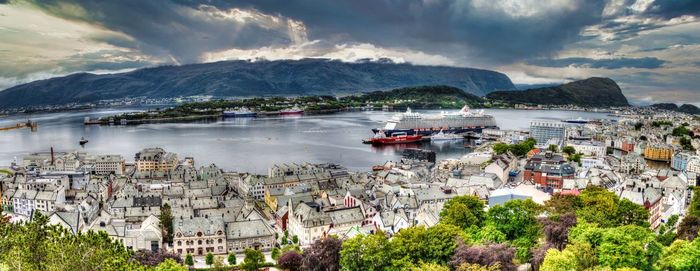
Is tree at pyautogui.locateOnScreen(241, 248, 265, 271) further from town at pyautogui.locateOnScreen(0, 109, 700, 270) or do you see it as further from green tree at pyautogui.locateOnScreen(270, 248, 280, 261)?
green tree at pyautogui.locateOnScreen(270, 248, 280, 261)

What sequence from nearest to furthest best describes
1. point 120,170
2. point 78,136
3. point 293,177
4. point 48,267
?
point 48,267, point 293,177, point 120,170, point 78,136

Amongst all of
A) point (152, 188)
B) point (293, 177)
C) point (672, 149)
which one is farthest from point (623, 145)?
point (152, 188)

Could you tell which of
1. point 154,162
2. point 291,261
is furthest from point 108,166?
point 291,261

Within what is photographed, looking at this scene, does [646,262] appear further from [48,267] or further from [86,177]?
[86,177]

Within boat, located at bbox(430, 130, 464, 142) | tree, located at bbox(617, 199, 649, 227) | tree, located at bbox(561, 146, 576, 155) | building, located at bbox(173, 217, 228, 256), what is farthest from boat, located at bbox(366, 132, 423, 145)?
tree, located at bbox(617, 199, 649, 227)

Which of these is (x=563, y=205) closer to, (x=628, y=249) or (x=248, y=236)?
(x=628, y=249)
